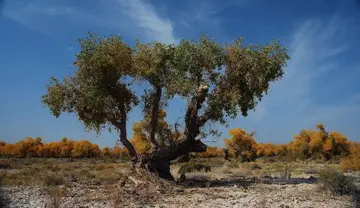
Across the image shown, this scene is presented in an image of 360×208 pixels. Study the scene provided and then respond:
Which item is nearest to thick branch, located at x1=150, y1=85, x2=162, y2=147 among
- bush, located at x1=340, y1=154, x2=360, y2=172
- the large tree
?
the large tree

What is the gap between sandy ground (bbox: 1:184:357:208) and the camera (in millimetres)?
13695

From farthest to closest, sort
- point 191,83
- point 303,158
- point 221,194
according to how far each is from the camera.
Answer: point 303,158 → point 191,83 → point 221,194

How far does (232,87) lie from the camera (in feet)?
65.5

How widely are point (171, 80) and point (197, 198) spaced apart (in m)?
6.76

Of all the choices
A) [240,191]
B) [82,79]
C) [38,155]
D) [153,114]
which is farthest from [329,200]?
[38,155]

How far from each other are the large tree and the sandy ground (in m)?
3.86

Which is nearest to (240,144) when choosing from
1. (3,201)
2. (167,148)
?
(167,148)

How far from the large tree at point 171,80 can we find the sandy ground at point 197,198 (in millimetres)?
3865

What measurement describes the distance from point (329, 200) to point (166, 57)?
997 cm

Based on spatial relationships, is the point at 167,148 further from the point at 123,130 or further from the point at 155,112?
the point at 123,130

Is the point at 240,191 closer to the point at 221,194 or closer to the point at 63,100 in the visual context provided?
the point at 221,194

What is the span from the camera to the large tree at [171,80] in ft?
64.2

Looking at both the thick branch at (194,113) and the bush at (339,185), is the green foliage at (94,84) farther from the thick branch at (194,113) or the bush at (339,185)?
the bush at (339,185)

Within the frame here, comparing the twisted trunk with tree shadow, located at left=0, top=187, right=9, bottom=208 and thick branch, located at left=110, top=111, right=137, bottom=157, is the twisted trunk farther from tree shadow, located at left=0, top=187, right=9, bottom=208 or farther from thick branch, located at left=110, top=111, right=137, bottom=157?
tree shadow, located at left=0, top=187, right=9, bottom=208
